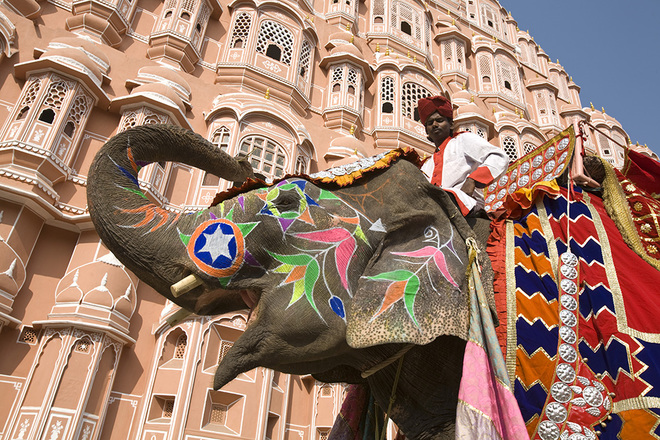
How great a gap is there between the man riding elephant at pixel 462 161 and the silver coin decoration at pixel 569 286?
1.85 feet

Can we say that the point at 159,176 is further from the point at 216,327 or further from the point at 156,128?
the point at 156,128

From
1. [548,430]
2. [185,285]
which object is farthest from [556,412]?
[185,285]

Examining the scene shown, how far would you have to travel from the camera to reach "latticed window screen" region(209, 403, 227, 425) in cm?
942

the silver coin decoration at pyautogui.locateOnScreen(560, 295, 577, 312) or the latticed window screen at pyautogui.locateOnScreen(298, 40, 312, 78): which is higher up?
the latticed window screen at pyautogui.locateOnScreen(298, 40, 312, 78)

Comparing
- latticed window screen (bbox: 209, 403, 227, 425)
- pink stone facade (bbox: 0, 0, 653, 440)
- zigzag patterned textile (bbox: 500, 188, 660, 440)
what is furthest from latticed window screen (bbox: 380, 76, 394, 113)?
zigzag patterned textile (bbox: 500, 188, 660, 440)

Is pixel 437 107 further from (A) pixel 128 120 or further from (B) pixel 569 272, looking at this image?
(A) pixel 128 120

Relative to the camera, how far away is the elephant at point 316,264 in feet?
6.40

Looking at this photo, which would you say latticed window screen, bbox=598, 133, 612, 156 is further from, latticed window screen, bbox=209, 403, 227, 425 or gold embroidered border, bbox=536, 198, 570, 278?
gold embroidered border, bbox=536, 198, 570, 278

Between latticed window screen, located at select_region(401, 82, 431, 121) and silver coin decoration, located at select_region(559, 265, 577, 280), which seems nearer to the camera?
silver coin decoration, located at select_region(559, 265, 577, 280)

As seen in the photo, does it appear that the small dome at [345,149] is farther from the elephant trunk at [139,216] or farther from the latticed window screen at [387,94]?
the elephant trunk at [139,216]

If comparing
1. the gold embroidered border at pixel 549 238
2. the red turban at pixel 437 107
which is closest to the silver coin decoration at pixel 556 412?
the gold embroidered border at pixel 549 238

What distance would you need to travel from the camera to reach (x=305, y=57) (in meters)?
17.0

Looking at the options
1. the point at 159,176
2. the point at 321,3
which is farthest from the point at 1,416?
the point at 321,3

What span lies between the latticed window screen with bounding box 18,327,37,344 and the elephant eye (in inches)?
335
